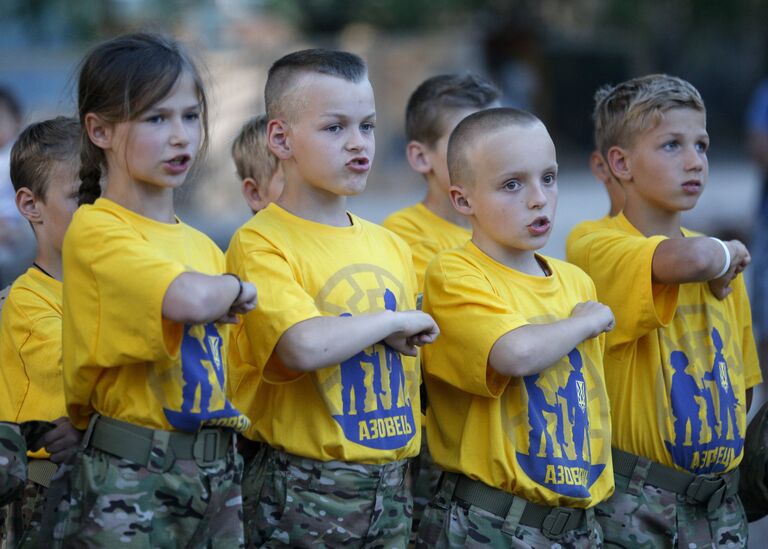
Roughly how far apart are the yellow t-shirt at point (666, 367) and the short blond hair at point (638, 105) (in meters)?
0.41

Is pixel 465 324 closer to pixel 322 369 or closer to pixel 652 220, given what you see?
pixel 322 369

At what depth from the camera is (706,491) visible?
13.4ft

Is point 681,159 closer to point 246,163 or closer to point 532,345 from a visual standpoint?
point 532,345

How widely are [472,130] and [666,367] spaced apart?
1093 millimetres

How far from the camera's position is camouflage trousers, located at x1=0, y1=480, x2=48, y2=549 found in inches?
142

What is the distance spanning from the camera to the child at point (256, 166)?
455cm

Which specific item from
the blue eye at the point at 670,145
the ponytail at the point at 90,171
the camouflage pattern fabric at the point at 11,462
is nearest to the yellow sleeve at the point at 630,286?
the blue eye at the point at 670,145

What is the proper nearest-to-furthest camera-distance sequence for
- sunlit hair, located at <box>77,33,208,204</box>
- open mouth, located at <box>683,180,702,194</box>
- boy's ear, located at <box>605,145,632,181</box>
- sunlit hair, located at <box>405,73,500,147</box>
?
sunlit hair, located at <box>77,33,208,204</box>
open mouth, located at <box>683,180,702,194</box>
boy's ear, located at <box>605,145,632,181</box>
sunlit hair, located at <box>405,73,500,147</box>

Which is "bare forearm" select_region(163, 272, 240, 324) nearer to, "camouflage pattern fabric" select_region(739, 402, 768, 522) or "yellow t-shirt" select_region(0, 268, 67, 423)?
"yellow t-shirt" select_region(0, 268, 67, 423)

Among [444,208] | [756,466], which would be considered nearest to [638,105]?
[444,208]

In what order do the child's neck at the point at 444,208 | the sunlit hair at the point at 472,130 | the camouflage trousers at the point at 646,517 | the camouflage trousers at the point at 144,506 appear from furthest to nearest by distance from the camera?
the child's neck at the point at 444,208
the camouflage trousers at the point at 646,517
the sunlit hair at the point at 472,130
the camouflage trousers at the point at 144,506

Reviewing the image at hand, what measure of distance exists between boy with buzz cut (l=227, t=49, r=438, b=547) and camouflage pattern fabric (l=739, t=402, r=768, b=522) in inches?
57.7

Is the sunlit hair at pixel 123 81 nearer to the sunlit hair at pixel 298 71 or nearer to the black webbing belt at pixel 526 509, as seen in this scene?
the sunlit hair at pixel 298 71

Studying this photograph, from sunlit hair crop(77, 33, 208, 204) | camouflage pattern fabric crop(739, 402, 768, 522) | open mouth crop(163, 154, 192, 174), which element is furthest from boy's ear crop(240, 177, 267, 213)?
camouflage pattern fabric crop(739, 402, 768, 522)
